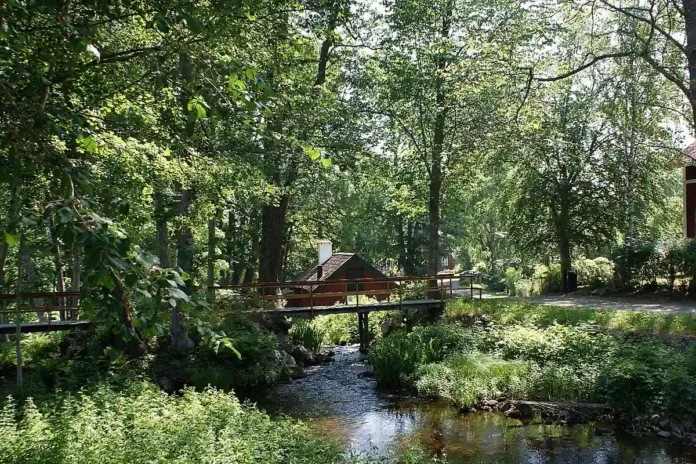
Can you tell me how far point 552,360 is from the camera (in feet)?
43.7

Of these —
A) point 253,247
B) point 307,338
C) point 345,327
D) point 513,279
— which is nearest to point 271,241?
point 307,338

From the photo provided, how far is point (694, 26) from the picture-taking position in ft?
36.0

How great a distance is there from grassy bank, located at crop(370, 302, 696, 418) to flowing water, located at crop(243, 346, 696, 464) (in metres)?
0.80

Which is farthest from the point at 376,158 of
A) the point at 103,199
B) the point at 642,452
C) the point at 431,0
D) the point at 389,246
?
the point at 389,246

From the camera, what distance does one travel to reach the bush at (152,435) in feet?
19.6

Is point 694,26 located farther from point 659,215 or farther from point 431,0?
point 659,215

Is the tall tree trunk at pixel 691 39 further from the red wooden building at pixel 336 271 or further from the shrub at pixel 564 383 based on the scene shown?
the red wooden building at pixel 336 271

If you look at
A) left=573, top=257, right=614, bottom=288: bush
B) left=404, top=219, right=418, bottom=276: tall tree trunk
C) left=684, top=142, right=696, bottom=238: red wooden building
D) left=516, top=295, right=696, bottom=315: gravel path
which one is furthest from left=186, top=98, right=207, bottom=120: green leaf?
left=404, top=219, right=418, bottom=276: tall tree trunk

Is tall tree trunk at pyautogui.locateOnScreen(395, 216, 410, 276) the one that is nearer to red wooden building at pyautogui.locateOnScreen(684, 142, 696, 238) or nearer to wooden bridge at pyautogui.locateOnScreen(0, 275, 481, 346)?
wooden bridge at pyautogui.locateOnScreen(0, 275, 481, 346)

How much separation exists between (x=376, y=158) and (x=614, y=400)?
10.8 m

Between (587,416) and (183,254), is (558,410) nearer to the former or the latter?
(587,416)

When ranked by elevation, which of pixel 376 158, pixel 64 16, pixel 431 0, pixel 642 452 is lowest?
pixel 642 452

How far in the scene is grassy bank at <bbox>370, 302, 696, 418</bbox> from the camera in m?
10.9

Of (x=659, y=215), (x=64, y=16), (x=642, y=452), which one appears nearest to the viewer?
(x=64, y=16)
